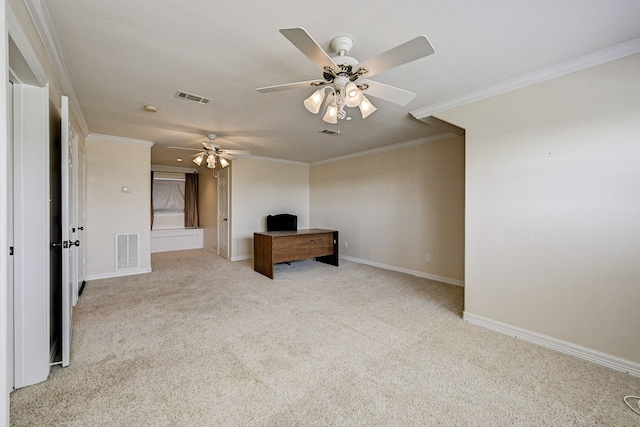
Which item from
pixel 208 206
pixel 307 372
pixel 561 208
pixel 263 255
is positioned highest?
pixel 208 206

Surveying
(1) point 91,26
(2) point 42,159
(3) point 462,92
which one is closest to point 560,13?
(3) point 462,92

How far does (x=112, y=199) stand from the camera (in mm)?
4477

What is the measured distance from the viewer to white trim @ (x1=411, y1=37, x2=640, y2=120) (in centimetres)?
196

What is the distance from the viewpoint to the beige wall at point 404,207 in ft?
13.8

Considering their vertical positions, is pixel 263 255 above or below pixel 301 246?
below

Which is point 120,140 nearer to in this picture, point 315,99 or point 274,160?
point 274,160

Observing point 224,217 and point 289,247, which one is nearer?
point 289,247

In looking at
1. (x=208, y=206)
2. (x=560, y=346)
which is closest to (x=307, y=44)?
(x=560, y=346)

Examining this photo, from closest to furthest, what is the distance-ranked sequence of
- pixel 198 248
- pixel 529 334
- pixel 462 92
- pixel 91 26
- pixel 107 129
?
pixel 91 26 → pixel 529 334 → pixel 462 92 → pixel 107 129 → pixel 198 248

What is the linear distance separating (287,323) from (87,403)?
1575mm

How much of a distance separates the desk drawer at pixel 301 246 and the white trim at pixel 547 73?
2.83 m

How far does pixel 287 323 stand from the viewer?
2783 mm

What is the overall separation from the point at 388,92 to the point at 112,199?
A: 185 inches

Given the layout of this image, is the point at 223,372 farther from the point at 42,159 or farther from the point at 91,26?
the point at 91,26
